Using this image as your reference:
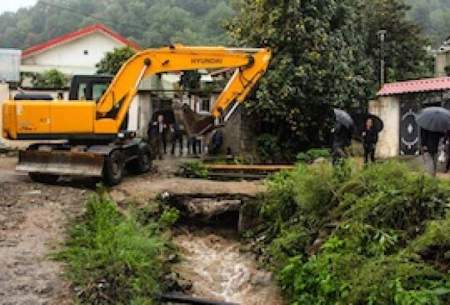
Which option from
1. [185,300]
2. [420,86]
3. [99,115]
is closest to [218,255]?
[185,300]

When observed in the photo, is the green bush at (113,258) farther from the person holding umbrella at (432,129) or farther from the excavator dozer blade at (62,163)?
the person holding umbrella at (432,129)

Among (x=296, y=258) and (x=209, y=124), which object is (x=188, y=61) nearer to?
(x=209, y=124)

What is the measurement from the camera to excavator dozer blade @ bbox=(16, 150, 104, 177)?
14820mm

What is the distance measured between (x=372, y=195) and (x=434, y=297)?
2.90 metres

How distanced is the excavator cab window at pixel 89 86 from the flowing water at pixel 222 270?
14.5 ft

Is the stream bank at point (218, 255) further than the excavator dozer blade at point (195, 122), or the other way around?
the excavator dozer blade at point (195, 122)

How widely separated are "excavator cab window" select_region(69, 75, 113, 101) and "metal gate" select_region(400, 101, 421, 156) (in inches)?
375

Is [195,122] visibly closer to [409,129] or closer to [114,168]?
[114,168]

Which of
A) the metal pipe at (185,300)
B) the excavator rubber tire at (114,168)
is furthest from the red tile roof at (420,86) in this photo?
the metal pipe at (185,300)

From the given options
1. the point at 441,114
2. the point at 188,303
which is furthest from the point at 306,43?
the point at 188,303

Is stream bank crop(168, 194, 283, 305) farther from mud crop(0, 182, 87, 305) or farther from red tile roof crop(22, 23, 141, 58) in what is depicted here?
red tile roof crop(22, 23, 141, 58)

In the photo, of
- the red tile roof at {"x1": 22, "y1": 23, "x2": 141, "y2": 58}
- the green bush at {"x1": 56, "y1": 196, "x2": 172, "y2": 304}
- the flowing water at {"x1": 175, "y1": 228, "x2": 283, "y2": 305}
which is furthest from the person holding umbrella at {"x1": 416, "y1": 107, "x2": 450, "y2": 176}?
the red tile roof at {"x1": 22, "y1": 23, "x2": 141, "y2": 58}

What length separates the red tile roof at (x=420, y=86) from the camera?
64.3ft

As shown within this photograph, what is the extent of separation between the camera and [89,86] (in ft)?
55.0
